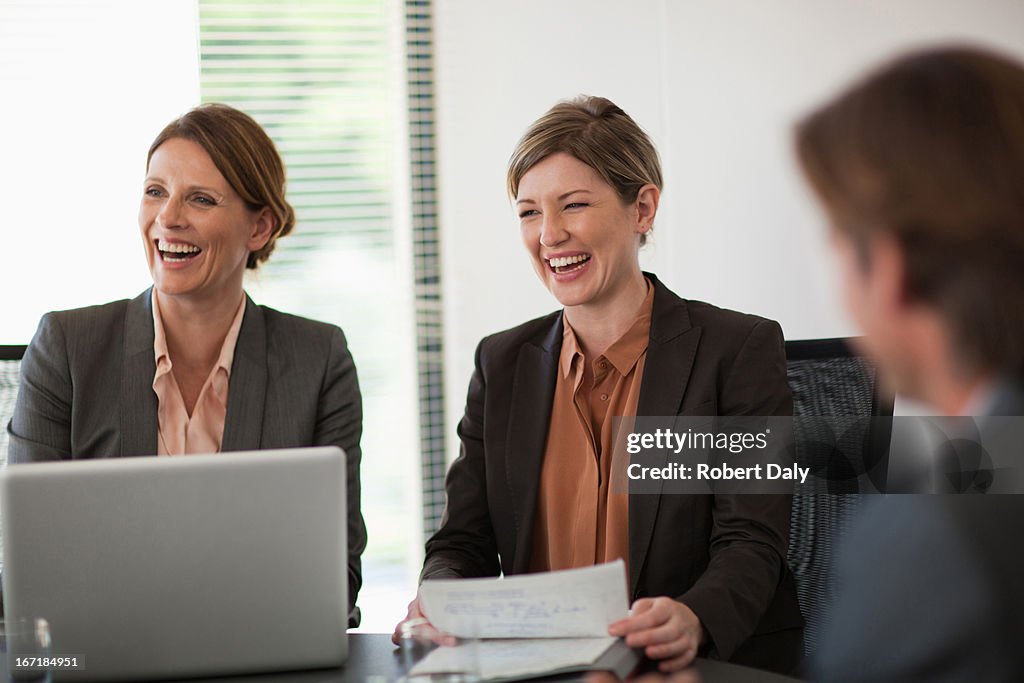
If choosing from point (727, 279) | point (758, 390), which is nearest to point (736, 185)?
point (727, 279)

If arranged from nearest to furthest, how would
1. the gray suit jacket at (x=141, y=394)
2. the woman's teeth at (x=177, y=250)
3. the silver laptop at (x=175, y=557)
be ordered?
the silver laptop at (x=175, y=557) → the gray suit jacket at (x=141, y=394) → the woman's teeth at (x=177, y=250)

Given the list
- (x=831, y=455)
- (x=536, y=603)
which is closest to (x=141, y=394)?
(x=536, y=603)

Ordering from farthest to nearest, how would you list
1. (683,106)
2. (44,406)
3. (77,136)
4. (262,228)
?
(77,136) < (683,106) < (262,228) < (44,406)

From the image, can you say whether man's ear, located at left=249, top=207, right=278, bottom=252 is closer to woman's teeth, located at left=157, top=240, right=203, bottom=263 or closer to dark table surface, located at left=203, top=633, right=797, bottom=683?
woman's teeth, located at left=157, top=240, right=203, bottom=263

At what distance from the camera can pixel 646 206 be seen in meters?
2.08

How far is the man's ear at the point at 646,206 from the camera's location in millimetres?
2066

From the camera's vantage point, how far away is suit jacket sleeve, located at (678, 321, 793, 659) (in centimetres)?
159

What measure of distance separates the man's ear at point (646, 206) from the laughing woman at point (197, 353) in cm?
65

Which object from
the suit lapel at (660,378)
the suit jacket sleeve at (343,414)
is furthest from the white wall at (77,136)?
the suit lapel at (660,378)

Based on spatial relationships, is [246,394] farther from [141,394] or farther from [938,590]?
[938,590]

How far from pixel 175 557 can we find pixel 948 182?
0.97 meters

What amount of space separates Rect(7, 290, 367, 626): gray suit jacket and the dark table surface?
0.50m

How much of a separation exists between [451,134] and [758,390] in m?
2.09

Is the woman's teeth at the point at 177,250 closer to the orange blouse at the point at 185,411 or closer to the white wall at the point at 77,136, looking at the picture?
the orange blouse at the point at 185,411
